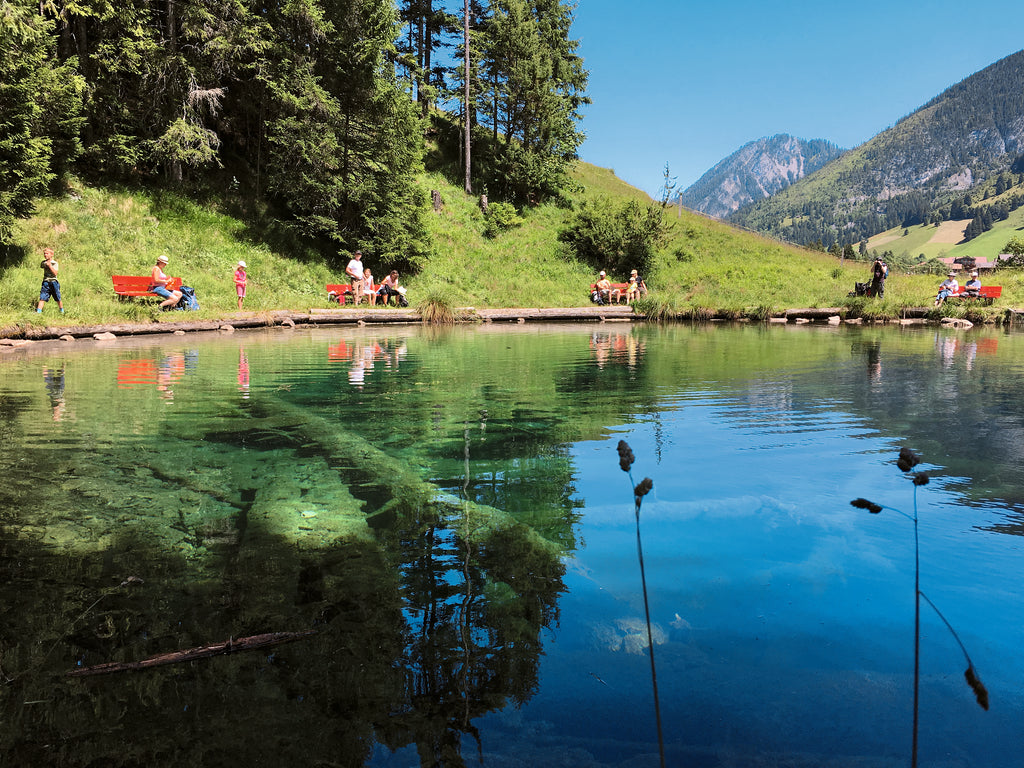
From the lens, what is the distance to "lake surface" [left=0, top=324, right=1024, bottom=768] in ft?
7.14

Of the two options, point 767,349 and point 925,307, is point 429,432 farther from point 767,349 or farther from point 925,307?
point 925,307

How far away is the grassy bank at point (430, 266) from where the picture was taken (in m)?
20.2

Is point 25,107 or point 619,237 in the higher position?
point 25,107

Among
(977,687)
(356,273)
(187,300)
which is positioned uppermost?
(356,273)

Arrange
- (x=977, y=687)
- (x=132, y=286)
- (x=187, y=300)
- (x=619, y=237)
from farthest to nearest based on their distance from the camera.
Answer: (x=619, y=237) < (x=187, y=300) < (x=132, y=286) < (x=977, y=687)

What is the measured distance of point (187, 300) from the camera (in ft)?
67.6

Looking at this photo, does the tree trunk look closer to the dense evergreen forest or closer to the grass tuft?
the dense evergreen forest

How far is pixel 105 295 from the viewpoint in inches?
776

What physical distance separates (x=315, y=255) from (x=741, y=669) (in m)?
27.4

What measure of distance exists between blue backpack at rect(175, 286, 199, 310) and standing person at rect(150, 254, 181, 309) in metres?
0.56

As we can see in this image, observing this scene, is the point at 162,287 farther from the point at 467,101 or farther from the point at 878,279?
the point at 878,279

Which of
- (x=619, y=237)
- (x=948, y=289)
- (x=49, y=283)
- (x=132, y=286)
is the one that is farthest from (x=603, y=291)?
(x=49, y=283)

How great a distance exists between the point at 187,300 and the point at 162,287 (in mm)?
1010

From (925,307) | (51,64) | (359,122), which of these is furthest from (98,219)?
(925,307)
